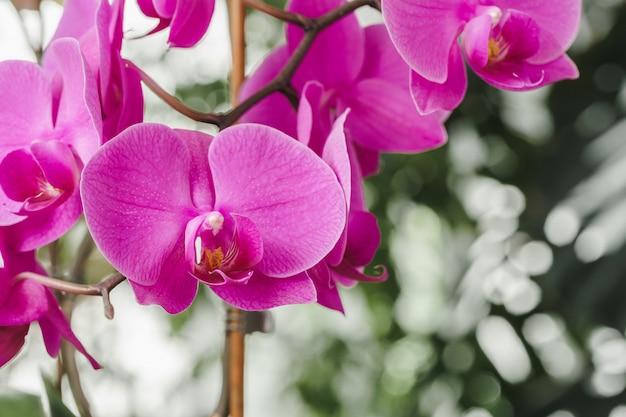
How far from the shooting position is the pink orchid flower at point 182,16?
340mm

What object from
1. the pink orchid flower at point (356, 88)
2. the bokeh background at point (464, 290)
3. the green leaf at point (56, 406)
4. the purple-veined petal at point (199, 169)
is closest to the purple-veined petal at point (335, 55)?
the pink orchid flower at point (356, 88)

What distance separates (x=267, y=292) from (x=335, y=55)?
0.17 m

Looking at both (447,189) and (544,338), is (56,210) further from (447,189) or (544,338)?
(544,338)

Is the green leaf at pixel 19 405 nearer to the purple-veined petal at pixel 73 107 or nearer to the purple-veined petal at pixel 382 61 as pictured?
the purple-veined petal at pixel 73 107

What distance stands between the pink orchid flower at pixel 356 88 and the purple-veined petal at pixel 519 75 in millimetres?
57

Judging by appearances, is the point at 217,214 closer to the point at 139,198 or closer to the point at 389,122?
the point at 139,198

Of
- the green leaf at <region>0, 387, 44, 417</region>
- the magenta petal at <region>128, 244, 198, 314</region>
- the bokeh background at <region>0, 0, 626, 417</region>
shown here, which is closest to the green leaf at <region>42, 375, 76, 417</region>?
the green leaf at <region>0, 387, 44, 417</region>

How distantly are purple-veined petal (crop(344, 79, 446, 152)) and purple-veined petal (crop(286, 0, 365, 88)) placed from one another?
0.04ft

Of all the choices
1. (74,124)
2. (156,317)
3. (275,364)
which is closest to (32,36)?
(74,124)

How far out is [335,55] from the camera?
420mm

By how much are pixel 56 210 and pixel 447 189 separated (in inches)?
32.6

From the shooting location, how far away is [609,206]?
82 centimetres

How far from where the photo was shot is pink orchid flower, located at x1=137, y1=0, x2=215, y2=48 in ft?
1.12

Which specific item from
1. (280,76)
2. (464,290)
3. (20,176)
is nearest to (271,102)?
(280,76)
